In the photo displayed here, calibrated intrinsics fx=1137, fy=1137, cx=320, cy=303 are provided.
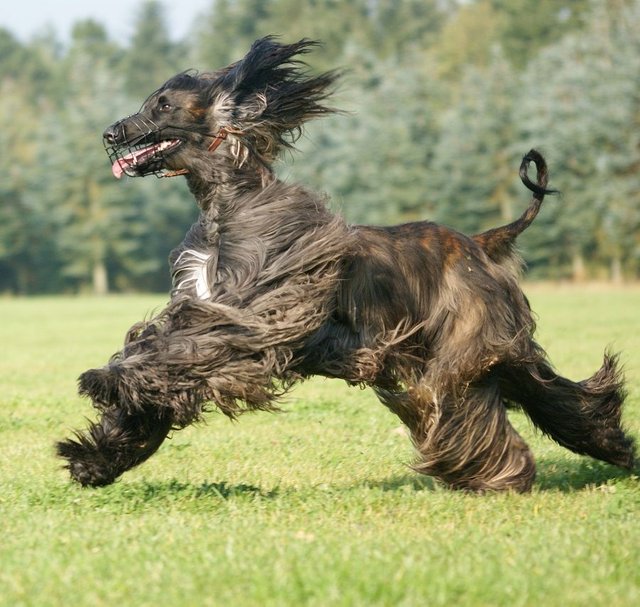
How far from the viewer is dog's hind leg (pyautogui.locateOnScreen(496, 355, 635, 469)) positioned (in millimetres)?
5559

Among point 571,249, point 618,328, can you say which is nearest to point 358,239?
point 618,328

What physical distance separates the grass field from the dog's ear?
5.52 feet

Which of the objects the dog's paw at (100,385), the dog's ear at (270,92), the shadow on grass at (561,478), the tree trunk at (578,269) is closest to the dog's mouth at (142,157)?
the dog's ear at (270,92)

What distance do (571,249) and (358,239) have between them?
3650cm

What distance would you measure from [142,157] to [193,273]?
60 centimetres

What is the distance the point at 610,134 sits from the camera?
36688 mm

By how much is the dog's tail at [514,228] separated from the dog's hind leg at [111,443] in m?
1.90

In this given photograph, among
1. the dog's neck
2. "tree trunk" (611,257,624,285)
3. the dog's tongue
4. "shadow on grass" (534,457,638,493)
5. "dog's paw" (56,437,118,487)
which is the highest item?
the dog's tongue

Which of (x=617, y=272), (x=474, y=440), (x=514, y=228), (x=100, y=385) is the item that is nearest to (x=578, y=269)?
(x=617, y=272)

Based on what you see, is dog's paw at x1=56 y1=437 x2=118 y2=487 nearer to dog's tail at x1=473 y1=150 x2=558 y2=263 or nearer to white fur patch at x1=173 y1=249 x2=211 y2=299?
white fur patch at x1=173 y1=249 x2=211 y2=299

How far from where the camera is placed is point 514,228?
5.83 meters

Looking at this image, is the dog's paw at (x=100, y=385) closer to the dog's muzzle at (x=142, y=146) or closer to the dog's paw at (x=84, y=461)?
the dog's paw at (x=84, y=461)

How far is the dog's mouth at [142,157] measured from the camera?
5102 millimetres

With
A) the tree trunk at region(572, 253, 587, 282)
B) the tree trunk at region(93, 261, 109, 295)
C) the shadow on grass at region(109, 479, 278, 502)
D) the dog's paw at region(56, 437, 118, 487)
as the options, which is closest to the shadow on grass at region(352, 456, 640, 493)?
the shadow on grass at region(109, 479, 278, 502)
